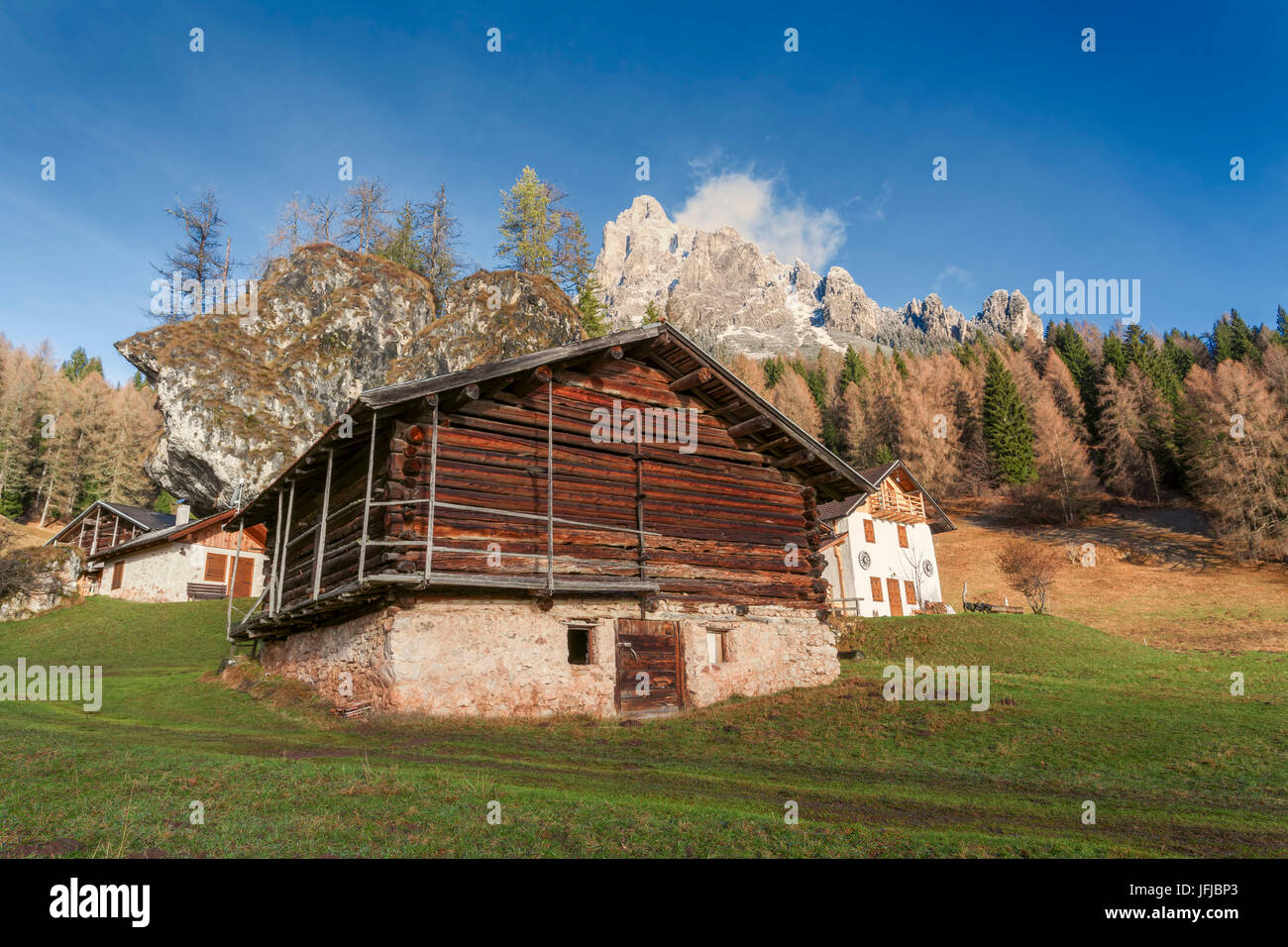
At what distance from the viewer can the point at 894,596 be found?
43.6 metres

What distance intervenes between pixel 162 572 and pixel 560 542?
34.7 metres

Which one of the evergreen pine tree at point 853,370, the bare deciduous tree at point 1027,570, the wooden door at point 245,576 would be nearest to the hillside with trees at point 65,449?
the wooden door at point 245,576

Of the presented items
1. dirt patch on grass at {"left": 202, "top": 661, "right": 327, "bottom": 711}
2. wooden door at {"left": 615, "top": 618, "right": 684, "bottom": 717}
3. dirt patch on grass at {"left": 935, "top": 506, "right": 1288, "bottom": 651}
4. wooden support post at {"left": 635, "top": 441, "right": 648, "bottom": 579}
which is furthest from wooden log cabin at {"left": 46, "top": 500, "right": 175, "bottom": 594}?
dirt patch on grass at {"left": 935, "top": 506, "right": 1288, "bottom": 651}

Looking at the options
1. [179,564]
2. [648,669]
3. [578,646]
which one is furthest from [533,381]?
[179,564]

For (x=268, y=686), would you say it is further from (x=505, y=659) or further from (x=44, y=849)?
(x=44, y=849)

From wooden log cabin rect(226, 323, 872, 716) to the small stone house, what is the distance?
2267 cm

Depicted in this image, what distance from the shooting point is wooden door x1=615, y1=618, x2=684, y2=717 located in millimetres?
16719

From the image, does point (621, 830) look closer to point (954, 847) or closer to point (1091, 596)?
point (954, 847)

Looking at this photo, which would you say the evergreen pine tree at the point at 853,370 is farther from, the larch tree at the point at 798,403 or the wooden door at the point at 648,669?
the wooden door at the point at 648,669

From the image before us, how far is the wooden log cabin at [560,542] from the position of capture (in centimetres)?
1505

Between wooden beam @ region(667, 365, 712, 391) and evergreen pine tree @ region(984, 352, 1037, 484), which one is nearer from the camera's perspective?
wooden beam @ region(667, 365, 712, 391)

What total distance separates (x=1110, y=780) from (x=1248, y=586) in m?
46.6

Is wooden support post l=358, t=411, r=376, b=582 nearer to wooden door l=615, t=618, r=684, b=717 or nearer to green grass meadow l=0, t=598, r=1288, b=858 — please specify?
green grass meadow l=0, t=598, r=1288, b=858
